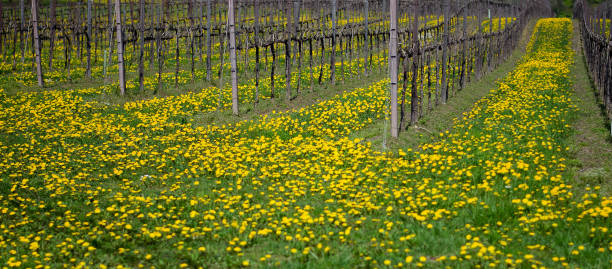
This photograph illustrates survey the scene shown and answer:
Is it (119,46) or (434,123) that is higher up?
(119,46)

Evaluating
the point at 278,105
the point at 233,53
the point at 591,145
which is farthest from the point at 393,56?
the point at 278,105

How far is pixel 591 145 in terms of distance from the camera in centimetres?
1248

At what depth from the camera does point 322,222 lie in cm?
773

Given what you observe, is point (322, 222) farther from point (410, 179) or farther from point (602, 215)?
point (602, 215)

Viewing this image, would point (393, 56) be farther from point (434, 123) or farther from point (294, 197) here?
point (294, 197)

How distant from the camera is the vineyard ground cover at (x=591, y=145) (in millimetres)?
9664

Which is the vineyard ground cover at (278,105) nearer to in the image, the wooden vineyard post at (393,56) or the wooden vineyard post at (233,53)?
the wooden vineyard post at (233,53)

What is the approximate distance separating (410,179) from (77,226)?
6.11 m

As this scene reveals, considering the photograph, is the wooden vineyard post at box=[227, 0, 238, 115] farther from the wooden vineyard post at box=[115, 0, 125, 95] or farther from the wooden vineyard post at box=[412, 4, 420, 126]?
the wooden vineyard post at box=[115, 0, 125, 95]

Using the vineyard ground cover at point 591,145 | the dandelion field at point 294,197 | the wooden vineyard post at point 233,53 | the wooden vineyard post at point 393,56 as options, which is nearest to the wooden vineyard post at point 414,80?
the dandelion field at point 294,197

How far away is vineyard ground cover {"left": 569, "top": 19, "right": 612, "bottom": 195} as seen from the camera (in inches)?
380

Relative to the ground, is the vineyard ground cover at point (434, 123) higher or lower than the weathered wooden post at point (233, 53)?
lower

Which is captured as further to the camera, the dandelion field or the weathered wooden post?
the weathered wooden post

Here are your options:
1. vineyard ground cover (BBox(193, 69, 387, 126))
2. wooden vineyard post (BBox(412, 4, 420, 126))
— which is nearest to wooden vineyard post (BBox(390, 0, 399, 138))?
wooden vineyard post (BBox(412, 4, 420, 126))
